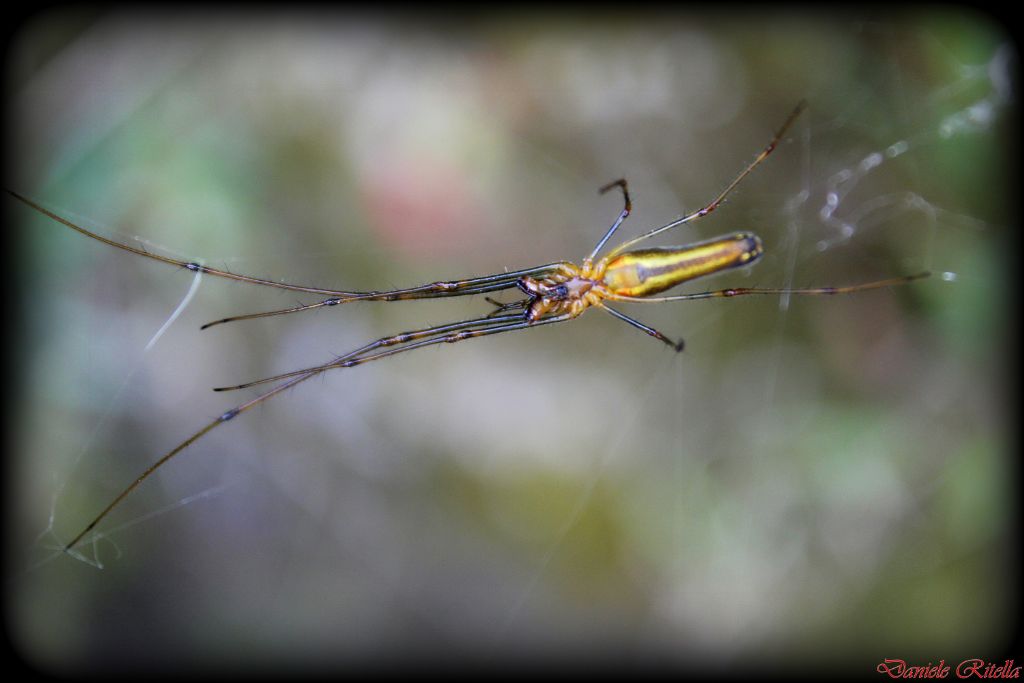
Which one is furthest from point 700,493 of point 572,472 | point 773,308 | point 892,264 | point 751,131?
point 751,131

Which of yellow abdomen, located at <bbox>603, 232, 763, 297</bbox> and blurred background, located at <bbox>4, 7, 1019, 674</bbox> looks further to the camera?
blurred background, located at <bbox>4, 7, 1019, 674</bbox>

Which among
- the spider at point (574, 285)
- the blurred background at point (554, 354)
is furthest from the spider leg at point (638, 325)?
the blurred background at point (554, 354)

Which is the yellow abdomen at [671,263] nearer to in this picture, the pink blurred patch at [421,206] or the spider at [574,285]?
the spider at [574,285]

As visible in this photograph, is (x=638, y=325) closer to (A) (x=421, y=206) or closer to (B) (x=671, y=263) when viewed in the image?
(B) (x=671, y=263)

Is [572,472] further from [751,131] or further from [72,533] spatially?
[72,533]

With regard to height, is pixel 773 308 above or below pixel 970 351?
above

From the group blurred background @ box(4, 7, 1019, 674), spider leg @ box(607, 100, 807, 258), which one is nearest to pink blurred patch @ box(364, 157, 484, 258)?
blurred background @ box(4, 7, 1019, 674)

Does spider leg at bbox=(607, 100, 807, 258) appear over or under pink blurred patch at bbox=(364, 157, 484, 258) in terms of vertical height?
under

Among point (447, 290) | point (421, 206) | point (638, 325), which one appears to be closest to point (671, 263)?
point (638, 325)

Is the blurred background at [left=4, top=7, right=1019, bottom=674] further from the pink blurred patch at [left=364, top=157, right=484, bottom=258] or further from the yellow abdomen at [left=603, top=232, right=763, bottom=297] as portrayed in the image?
the yellow abdomen at [left=603, top=232, right=763, bottom=297]
